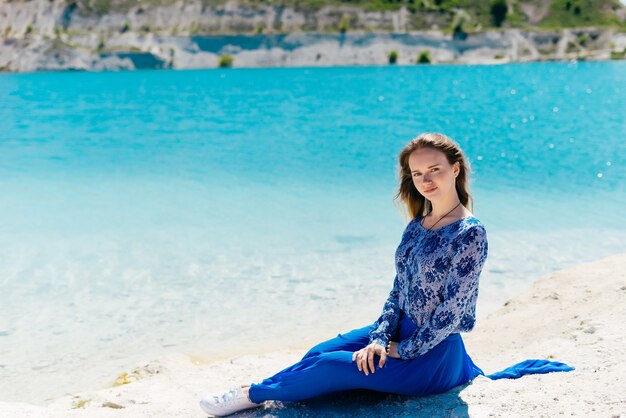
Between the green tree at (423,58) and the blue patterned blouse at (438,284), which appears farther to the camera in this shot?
the green tree at (423,58)

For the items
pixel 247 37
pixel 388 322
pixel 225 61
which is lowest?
pixel 388 322

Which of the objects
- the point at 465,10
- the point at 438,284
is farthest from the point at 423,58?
the point at 438,284

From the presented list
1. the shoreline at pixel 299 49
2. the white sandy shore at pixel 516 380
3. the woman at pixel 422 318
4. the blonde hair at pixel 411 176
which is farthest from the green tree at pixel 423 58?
the woman at pixel 422 318

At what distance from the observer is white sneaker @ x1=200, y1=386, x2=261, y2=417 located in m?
5.28

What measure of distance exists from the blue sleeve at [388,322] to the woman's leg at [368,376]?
14cm

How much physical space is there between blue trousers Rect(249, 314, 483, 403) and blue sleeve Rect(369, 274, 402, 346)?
0.23ft

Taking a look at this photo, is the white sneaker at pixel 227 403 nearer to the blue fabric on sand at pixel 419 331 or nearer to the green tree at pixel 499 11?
the blue fabric on sand at pixel 419 331

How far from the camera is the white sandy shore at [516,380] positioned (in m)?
4.87

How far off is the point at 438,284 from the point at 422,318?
0.29 metres

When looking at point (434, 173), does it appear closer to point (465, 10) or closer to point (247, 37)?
point (247, 37)

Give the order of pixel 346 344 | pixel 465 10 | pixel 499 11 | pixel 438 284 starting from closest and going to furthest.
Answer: pixel 438 284, pixel 346 344, pixel 499 11, pixel 465 10

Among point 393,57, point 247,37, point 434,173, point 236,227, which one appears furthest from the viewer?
point 247,37

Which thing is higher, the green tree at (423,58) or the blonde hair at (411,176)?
the green tree at (423,58)

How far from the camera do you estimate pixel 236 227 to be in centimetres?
1553
